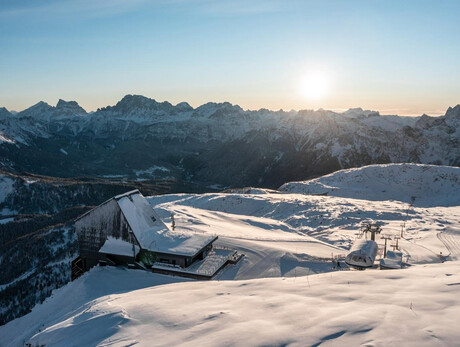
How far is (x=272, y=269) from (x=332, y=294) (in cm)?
1227

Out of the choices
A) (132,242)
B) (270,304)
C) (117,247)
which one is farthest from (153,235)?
(270,304)

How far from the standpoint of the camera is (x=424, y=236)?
38.6 meters

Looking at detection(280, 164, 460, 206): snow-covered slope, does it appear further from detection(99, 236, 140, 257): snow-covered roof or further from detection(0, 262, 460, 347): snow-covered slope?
detection(0, 262, 460, 347): snow-covered slope

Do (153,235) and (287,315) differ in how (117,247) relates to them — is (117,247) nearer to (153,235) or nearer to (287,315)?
(153,235)

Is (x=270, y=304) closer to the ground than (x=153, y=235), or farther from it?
farther from it

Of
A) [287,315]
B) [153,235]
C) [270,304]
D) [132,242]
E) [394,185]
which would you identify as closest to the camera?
[287,315]

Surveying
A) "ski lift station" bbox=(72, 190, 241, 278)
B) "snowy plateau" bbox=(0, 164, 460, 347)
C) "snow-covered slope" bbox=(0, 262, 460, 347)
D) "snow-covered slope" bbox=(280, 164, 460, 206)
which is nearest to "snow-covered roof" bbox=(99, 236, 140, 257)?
"ski lift station" bbox=(72, 190, 241, 278)

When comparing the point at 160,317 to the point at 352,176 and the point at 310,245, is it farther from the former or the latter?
the point at 352,176

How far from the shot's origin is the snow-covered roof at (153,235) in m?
26.6

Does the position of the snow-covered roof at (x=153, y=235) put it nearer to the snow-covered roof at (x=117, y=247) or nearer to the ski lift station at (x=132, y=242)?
the ski lift station at (x=132, y=242)

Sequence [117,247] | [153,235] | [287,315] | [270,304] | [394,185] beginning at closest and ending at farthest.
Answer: [287,315] < [270,304] < [117,247] < [153,235] < [394,185]

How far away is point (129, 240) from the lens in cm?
2738

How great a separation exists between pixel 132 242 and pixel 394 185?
75805 millimetres

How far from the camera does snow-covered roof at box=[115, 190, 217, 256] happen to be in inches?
1047
